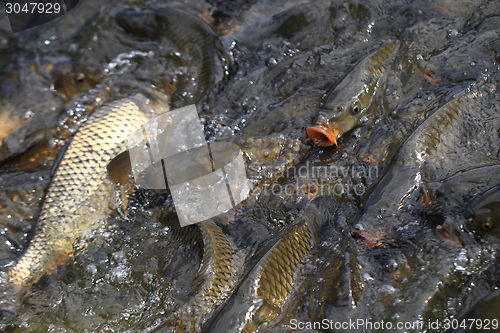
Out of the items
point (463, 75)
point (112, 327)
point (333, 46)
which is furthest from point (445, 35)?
point (112, 327)

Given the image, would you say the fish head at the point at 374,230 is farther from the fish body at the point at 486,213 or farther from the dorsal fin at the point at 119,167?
the dorsal fin at the point at 119,167

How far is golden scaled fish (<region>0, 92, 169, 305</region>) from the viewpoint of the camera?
2.77 metres

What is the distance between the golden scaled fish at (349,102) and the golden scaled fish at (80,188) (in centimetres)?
178

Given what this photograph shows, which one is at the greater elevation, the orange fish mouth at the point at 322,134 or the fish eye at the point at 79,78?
the orange fish mouth at the point at 322,134

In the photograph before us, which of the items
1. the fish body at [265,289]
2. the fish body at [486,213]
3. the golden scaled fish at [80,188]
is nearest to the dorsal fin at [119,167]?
the golden scaled fish at [80,188]

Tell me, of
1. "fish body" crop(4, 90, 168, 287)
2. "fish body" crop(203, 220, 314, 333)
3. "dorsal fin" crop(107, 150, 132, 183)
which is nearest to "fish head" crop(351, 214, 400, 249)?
"fish body" crop(203, 220, 314, 333)

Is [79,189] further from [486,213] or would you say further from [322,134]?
[486,213]

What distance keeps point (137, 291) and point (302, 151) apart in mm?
1724

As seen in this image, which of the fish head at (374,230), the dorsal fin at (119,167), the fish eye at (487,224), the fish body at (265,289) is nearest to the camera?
the fish body at (265,289)

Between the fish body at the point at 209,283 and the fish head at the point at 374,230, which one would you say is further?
the fish head at the point at 374,230

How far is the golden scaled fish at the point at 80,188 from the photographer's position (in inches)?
109

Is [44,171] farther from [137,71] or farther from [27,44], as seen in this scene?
[27,44]

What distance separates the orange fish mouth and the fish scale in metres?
1.74

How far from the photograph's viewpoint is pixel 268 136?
10.4 ft
